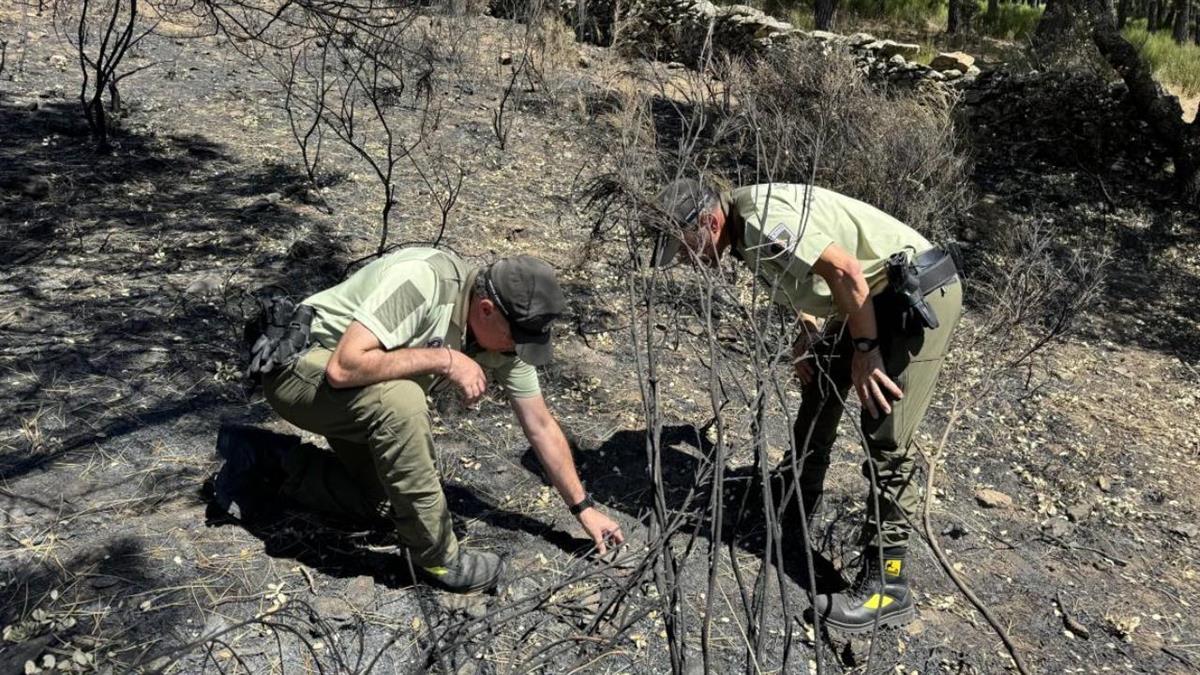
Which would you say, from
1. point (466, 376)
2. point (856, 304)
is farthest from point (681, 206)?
point (466, 376)

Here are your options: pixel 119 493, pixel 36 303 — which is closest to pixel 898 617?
pixel 119 493

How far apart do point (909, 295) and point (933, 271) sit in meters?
0.14

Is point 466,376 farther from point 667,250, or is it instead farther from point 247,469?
point 247,469

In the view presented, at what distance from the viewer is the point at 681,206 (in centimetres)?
279

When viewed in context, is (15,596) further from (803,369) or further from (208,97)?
(208,97)

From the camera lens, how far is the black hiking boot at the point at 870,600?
2.97m

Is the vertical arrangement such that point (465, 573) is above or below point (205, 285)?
below

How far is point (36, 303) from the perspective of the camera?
13.4 feet

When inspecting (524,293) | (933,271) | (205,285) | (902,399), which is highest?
(933,271)

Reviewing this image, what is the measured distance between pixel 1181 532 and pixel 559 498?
101 inches

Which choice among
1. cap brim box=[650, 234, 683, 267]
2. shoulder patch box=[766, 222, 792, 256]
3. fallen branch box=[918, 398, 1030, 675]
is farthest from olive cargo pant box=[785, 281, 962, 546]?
fallen branch box=[918, 398, 1030, 675]

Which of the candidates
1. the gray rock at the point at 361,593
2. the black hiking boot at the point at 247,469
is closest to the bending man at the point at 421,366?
the gray rock at the point at 361,593

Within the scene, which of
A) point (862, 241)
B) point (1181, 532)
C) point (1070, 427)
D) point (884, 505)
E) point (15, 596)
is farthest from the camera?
point (1070, 427)

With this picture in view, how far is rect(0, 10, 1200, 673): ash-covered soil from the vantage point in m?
2.63
